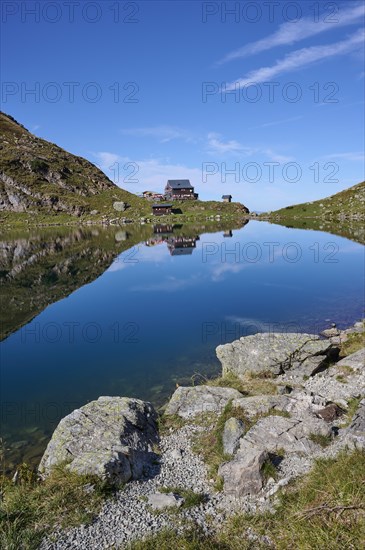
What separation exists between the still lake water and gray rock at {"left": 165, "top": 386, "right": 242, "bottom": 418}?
10.9 feet

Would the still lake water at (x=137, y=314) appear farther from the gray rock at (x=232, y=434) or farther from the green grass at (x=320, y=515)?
the green grass at (x=320, y=515)

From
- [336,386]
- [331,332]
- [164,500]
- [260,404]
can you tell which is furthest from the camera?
[331,332]

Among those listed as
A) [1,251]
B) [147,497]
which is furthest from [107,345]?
[1,251]

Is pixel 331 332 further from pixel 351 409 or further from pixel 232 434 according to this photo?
pixel 232 434

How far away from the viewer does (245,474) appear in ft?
42.7

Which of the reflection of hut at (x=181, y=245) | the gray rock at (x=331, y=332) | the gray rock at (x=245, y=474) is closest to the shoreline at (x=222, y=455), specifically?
the gray rock at (x=245, y=474)

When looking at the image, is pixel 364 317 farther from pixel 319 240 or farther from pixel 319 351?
pixel 319 240

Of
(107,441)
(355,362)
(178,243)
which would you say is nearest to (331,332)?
(355,362)

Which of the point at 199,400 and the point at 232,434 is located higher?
the point at 232,434

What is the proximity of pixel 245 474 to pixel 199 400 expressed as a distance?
25.1 feet

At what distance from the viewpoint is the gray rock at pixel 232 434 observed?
15.6m

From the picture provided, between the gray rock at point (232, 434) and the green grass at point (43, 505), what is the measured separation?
534cm

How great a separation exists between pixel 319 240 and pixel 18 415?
104m

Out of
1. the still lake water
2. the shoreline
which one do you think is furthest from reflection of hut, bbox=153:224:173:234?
the shoreline
